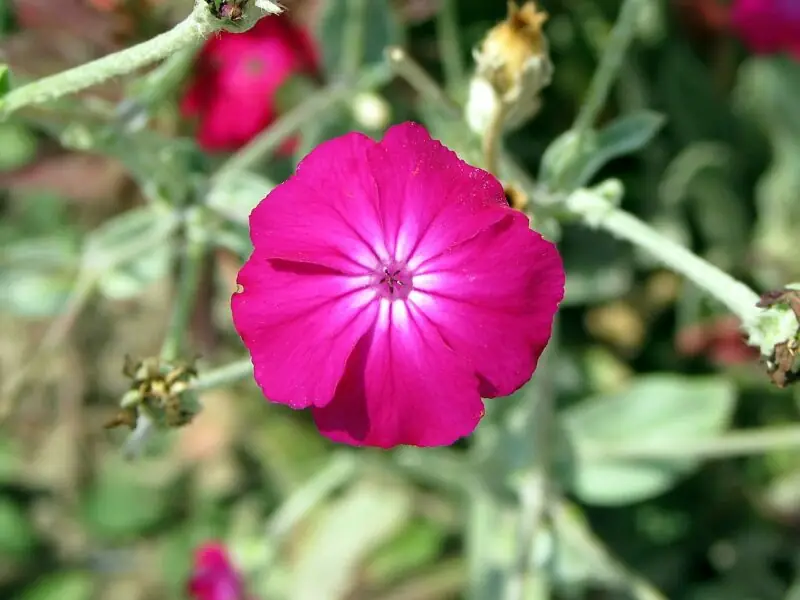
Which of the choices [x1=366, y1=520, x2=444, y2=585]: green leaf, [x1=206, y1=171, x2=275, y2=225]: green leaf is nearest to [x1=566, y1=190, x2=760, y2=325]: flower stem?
[x1=206, y1=171, x2=275, y2=225]: green leaf

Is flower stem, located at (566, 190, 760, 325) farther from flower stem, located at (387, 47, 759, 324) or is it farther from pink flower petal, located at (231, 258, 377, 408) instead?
pink flower petal, located at (231, 258, 377, 408)

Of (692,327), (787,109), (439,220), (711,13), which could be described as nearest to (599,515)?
(692,327)

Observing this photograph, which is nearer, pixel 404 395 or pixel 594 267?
pixel 404 395

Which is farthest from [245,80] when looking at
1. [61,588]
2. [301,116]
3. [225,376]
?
[61,588]

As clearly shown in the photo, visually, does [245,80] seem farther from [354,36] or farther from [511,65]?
[511,65]

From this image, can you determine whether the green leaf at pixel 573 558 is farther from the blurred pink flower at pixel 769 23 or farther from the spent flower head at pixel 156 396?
the blurred pink flower at pixel 769 23

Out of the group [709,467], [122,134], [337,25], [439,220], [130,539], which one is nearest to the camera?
[439,220]

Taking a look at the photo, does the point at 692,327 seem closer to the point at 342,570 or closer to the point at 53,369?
the point at 342,570
